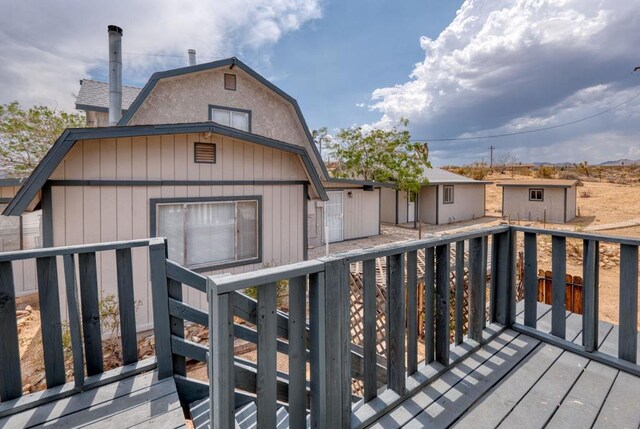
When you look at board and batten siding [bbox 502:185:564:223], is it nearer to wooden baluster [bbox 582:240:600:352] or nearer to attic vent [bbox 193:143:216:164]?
attic vent [bbox 193:143:216:164]

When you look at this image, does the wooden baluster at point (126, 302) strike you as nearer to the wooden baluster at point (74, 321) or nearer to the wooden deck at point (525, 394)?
the wooden baluster at point (74, 321)

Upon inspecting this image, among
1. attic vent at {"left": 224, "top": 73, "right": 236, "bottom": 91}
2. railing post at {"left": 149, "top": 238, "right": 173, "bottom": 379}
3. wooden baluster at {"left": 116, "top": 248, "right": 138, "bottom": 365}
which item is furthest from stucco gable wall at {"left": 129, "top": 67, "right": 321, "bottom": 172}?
railing post at {"left": 149, "top": 238, "right": 173, "bottom": 379}

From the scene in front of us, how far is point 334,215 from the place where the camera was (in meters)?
12.4

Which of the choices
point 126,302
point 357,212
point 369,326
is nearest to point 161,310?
point 126,302

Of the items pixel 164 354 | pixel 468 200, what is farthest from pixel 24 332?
pixel 468 200

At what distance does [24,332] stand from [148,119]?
214 inches

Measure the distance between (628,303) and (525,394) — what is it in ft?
3.27

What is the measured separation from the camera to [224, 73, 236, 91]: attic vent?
927 centimetres

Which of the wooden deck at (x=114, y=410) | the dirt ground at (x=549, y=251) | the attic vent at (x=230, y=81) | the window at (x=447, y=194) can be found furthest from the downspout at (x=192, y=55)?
the window at (x=447, y=194)

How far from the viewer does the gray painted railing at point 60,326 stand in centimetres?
175

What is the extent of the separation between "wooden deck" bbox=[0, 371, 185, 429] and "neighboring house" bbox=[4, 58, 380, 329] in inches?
128

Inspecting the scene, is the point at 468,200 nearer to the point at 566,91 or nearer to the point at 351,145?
the point at 351,145

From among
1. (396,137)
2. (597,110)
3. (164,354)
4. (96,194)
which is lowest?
(164,354)

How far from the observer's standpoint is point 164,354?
209cm
